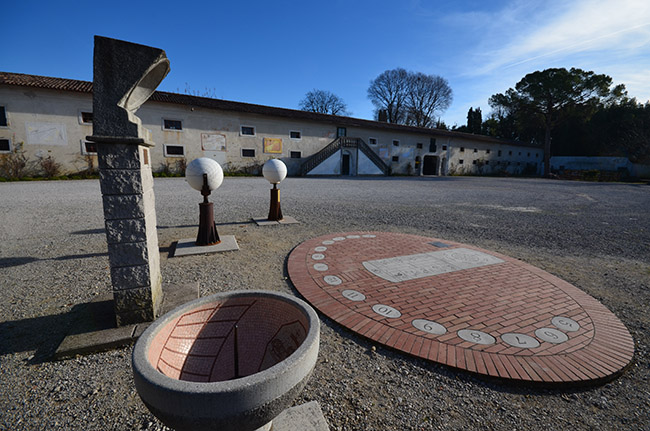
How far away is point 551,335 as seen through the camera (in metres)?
2.62

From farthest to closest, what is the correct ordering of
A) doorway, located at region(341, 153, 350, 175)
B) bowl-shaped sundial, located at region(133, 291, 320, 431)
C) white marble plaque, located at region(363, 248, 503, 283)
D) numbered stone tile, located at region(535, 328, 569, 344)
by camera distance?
1. doorway, located at region(341, 153, 350, 175)
2. white marble plaque, located at region(363, 248, 503, 283)
3. numbered stone tile, located at region(535, 328, 569, 344)
4. bowl-shaped sundial, located at region(133, 291, 320, 431)

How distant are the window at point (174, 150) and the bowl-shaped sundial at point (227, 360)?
914 inches

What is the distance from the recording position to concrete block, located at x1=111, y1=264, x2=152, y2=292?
2.48 metres

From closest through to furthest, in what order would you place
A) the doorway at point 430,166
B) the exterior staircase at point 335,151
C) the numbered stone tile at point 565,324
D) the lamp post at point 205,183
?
the numbered stone tile at point 565,324 < the lamp post at point 205,183 < the exterior staircase at point 335,151 < the doorway at point 430,166

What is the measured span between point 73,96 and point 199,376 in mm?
24459

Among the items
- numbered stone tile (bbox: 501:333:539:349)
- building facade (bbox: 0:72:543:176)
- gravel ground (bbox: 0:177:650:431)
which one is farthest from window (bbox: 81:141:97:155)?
numbered stone tile (bbox: 501:333:539:349)

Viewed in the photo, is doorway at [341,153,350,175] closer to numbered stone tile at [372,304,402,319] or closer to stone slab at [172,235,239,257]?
stone slab at [172,235,239,257]

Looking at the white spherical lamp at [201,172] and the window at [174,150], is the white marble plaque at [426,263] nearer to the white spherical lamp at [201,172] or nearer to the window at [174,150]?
the white spherical lamp at [201,172]

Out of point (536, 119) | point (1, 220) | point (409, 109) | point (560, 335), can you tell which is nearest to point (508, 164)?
point (536, 119)

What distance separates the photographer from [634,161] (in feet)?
117

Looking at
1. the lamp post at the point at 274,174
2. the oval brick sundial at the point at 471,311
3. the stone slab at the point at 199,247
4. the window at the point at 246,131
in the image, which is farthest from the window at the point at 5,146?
the oval brick sundial at the point at 471,311

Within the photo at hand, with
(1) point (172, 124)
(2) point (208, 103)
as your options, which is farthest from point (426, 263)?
(2) point (208, 103)

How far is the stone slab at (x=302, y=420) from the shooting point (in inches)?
65.6

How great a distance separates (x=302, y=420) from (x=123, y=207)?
Answer: 215 cm
